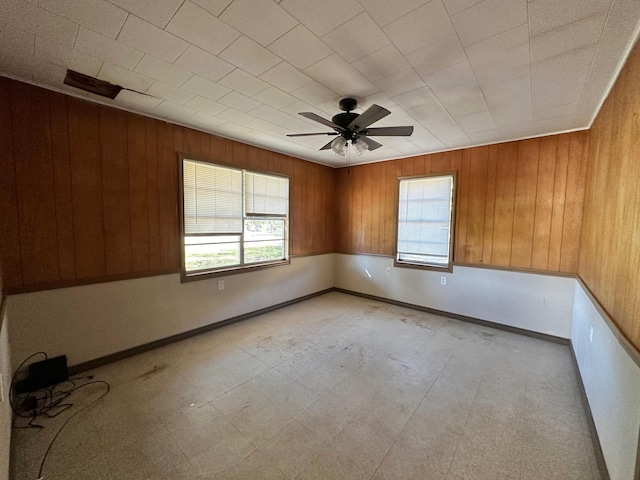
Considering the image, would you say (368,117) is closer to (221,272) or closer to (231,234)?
(231,234)

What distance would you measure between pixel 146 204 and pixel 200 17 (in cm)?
212

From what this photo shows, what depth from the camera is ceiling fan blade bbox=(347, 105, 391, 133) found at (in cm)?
204

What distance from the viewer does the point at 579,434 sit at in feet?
6.07

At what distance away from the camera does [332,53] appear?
70.1 inches

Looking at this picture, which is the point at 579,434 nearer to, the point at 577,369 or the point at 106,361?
the point at 577,369

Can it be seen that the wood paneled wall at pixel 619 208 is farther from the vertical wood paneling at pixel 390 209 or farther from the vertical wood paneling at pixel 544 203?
the vertical wood paneling at pixel 390 209

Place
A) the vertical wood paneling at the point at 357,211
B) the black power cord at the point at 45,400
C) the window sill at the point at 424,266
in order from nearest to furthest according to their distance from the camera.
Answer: the black power cord at the point at 45,400, the window sill at the point at 424,266, the vertical wood paneling at the point at 357,211

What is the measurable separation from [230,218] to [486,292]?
388 cm

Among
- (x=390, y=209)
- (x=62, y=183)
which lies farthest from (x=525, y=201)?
(x=62, y=183)

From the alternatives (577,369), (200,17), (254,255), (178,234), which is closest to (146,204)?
(178,234)

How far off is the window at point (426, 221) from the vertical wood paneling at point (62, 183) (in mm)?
4392

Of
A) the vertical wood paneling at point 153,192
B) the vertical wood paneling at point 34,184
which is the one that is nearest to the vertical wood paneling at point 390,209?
the vertical wood paneling at point 153,192

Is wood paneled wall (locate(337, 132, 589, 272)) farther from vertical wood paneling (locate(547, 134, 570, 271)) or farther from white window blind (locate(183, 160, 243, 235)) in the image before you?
white window blind (locate(183, 160, 243, 235))

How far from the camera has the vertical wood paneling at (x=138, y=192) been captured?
281 cm
